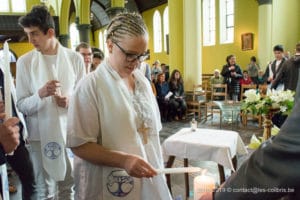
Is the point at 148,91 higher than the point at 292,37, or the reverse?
the point at 292,37

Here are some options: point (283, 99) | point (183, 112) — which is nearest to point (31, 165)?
point (283, 99)

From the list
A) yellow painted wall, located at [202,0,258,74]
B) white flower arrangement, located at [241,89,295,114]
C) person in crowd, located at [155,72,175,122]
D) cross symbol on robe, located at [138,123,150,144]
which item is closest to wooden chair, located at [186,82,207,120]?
person in crowd, located at [155,72,175,122]

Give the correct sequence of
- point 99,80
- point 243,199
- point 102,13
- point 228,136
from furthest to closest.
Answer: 1. point 102,13
2. point 228,136
3. point 99,80
4. point 243,199

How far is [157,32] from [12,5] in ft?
25.2

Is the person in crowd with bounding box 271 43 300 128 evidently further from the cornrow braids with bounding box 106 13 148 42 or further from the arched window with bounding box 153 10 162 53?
the arched window with bounding box 153 10 162 53

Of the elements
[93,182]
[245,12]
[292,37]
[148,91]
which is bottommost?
[93,182]

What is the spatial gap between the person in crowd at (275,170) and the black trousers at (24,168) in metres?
1.58

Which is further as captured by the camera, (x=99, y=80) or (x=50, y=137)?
(x=50, y=137)

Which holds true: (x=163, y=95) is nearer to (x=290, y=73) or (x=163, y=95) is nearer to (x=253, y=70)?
(x=290, y=73)

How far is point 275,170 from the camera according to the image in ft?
1.83

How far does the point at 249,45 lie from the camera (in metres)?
10.5

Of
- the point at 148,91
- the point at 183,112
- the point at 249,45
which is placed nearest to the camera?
the point at 148,91

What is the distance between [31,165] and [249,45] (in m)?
9.93

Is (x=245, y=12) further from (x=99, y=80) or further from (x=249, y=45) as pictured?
(x=99, y=80)
